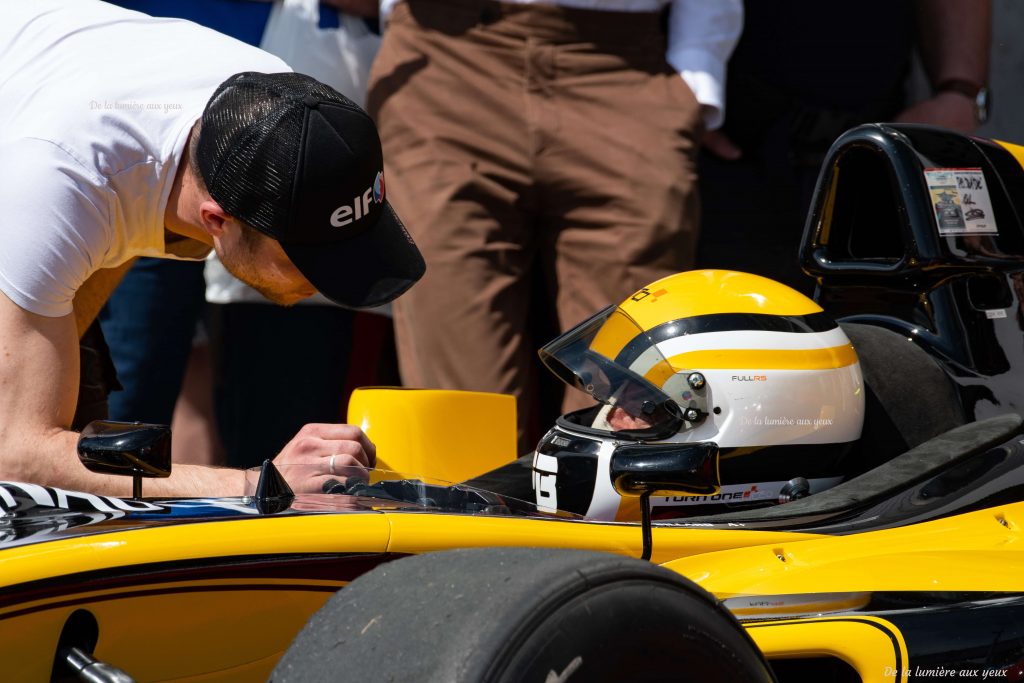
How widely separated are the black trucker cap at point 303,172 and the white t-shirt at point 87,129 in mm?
113

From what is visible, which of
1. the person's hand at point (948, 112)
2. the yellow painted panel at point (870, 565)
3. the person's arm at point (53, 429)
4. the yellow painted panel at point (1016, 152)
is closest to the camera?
the yellow painted panel at point (870, 565)

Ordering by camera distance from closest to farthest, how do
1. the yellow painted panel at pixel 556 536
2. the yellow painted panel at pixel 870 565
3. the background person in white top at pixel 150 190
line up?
the yellow painted panel at pixel 556 536
the yellow painted panel at pixel 870 565
the background person in white top at pixel 150 190

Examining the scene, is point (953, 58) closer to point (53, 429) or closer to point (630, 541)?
point (630, 541)

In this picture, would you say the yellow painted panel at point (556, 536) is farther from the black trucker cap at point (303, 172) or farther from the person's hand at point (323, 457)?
the black trucker cap at point (303, 172)

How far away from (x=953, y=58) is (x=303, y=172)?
7.81 ft

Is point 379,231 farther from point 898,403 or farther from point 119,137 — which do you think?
point 898,403

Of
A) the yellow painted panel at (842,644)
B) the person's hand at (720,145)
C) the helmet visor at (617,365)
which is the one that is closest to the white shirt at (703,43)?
the person's hand at (720,145)

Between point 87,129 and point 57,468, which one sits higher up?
point 87,129

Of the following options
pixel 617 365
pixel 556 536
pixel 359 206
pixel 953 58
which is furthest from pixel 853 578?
pixel 953 58

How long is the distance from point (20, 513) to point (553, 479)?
1105 mm

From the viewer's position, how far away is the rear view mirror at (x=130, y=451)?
1.89 metres

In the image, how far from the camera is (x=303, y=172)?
2.44 m

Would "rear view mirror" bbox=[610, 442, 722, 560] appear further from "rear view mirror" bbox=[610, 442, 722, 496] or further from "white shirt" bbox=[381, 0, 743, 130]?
"white shirt" bbox=[381, 0, 743, 130]

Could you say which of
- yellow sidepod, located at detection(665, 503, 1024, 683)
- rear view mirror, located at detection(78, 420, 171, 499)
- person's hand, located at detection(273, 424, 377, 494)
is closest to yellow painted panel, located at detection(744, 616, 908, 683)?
yellow sidepod, located at detection(665, 503, 1024, 683)
